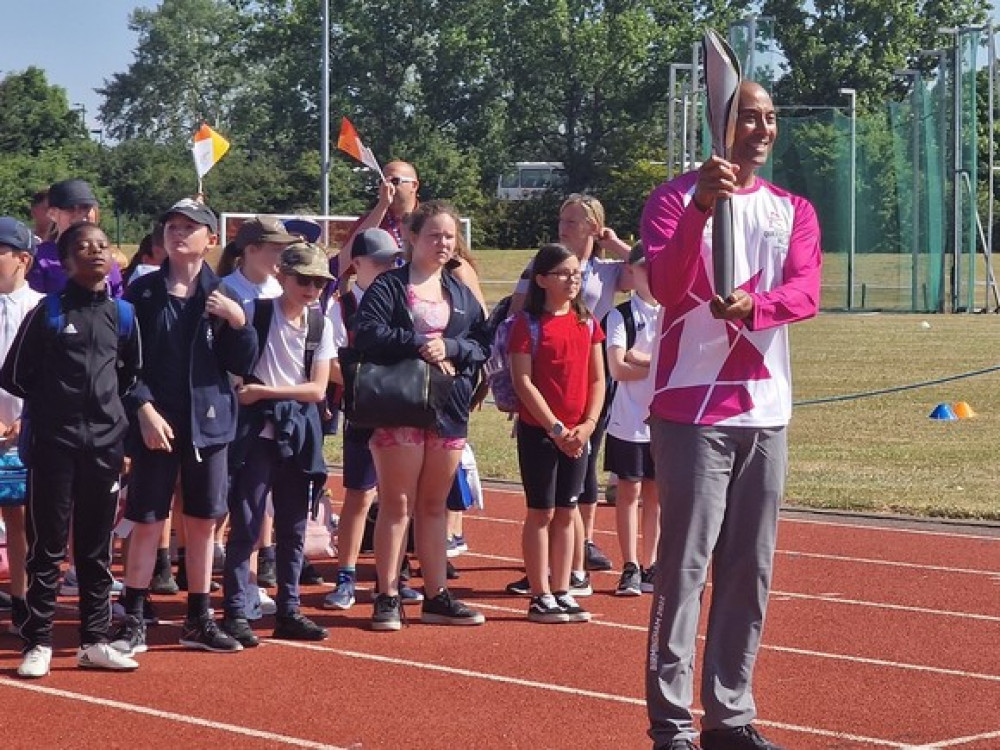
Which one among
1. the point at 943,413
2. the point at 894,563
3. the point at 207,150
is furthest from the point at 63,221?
the point at 943,413

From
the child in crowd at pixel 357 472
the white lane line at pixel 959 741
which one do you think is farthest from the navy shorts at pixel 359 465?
the white lane line at pixel 959 741

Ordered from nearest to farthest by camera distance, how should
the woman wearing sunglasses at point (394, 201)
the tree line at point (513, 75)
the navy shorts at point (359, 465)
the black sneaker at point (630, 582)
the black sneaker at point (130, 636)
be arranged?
the black sneaker at point (130, 636) < the navy shorts at point (359, 465) < the black sneaker at point (630, 582) < the woman wearing sunglasses at point (394, 201) < the tree line at point (513, 75)

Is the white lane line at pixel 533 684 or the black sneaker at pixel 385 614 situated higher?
the black sneaker at pixel 385 614

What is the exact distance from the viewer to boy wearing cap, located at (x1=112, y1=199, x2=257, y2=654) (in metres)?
8.01

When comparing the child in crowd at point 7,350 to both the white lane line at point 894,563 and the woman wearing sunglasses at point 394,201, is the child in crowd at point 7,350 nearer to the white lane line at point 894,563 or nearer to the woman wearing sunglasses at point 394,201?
the woman wearing sunglasses at point 394,201

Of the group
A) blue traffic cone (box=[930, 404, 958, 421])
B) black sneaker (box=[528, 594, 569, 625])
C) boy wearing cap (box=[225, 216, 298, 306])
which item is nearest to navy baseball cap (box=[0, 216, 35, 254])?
boy wearing cap (box=[225, 216, 298, 306])

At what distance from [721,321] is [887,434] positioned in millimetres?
14004

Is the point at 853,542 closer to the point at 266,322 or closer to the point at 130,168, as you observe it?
the point at 266,322

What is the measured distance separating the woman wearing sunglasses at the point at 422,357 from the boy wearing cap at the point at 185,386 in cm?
78

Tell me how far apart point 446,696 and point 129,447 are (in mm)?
1818

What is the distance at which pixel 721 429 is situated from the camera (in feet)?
19.2

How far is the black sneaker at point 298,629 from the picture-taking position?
27.9 ft

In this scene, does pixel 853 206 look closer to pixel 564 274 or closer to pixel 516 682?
pixel 564 274

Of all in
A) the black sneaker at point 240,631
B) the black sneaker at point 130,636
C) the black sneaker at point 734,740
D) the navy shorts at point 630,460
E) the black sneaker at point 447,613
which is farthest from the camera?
the navy shorts at point 630,460
